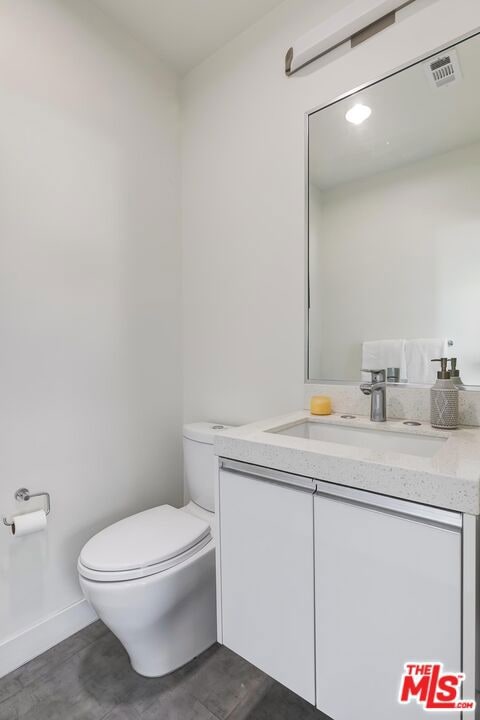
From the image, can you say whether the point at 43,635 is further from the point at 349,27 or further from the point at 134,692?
the point at 349,27

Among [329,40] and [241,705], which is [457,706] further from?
[329,40]

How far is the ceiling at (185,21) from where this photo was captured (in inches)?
62.0

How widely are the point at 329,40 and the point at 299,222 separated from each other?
66 cm

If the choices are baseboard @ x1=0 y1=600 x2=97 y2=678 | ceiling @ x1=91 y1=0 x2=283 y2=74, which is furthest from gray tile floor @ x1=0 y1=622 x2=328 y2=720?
ceiling @ x1=91 y1=0 x2=283 y2=74

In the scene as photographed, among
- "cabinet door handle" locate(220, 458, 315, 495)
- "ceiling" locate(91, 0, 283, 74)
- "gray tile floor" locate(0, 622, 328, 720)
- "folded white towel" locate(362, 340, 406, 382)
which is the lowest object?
"gray tile floor" locate(0, 622, 328, 720)

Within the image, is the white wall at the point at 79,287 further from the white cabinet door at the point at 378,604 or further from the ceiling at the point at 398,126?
the white cabinet door at the point at 378,604

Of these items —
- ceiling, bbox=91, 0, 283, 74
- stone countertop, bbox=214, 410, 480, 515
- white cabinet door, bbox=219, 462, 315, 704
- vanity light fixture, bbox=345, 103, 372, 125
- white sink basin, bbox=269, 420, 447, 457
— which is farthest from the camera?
ceiling, bbox=91, 0, 283, 74

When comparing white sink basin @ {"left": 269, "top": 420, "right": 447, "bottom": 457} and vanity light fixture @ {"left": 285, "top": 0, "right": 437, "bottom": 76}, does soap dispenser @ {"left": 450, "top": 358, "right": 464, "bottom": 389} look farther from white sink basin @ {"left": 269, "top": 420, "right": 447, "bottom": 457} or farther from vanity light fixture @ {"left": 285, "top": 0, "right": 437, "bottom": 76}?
vanity light fixture @ {"left": 285, "top": 0, "right": 437, "bottom": 76}

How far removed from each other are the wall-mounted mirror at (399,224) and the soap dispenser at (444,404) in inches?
4.0

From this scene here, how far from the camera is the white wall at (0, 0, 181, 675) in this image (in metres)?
1.35

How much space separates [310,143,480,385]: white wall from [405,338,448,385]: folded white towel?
0.02 m

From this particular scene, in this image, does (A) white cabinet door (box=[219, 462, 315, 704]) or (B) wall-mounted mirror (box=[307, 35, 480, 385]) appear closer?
(A) white cabinet door (box=[219, 462, 315, 704])

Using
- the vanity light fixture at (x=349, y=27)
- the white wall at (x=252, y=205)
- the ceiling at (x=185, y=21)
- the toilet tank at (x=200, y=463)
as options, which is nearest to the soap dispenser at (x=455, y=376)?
the white wall at (x=252, y=205)

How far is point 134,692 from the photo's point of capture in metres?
1.21
